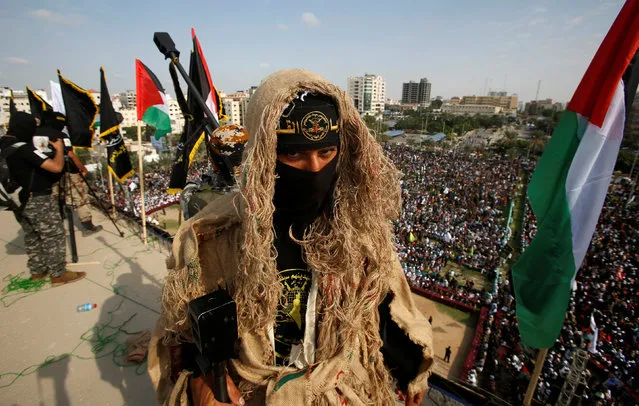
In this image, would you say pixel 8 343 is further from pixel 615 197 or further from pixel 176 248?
pixel 615 197

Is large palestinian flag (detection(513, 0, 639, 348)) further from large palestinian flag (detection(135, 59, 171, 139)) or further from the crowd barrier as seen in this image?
large palestinian flag (detection(135, 59, 171, 139))

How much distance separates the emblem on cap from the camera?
1274 mm

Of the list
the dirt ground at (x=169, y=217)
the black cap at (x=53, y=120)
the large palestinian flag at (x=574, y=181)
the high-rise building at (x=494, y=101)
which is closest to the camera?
the large palestinian flag at (x=574, y=181)

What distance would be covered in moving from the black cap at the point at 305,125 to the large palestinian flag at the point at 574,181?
3.08m

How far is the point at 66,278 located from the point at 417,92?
153 m

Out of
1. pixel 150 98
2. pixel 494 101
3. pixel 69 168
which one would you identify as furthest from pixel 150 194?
pixel 494 101

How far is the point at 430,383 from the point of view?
13.3 ft

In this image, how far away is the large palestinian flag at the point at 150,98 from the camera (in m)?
6.39

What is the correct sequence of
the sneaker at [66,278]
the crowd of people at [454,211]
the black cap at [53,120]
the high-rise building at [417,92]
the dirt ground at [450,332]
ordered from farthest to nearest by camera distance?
the high-rise building at [417,92], the crowd of people at [454,211], the dirt ground at [450,332], the black cap at [53,120], the sneaker at [66,278]

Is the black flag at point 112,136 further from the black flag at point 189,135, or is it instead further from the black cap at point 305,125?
the black cap at point 305,125

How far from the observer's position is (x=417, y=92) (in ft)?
456

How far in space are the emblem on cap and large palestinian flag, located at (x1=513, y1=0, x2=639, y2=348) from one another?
121 inches

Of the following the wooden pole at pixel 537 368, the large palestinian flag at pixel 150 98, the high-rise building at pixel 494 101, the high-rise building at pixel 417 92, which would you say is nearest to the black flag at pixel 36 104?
the large palestinian flag at pixel 150 98

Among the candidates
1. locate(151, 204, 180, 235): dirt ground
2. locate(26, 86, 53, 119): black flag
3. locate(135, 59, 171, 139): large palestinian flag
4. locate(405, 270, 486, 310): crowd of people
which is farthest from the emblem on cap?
locate(151, 204, 180, 235): dirt ground
